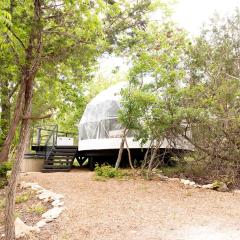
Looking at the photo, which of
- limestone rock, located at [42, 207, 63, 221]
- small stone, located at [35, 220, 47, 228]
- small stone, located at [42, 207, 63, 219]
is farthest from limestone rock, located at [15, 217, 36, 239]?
small stone, located at [42, 207, 63, 219]

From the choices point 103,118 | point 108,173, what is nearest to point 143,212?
point 108,173

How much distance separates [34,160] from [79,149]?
2.16 m

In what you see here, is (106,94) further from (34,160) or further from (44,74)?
(44,74)

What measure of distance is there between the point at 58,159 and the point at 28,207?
7892 millimetres

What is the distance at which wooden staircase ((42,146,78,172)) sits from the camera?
1515 centimetres

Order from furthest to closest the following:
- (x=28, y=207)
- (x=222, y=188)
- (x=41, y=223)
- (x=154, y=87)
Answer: (x=154, y=87) < (x=222, y=188) < (x=28, y=207) < (x=41, y=223)

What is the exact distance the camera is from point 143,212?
278 inches

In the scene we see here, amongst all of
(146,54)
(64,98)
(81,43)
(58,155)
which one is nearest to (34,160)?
(58,155)

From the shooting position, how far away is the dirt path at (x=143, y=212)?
18.6 ft

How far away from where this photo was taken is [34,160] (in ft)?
53.4

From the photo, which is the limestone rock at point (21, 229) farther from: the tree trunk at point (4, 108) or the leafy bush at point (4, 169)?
the leafy bush at point (4, 169)

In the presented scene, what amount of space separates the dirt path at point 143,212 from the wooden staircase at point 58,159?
15.3 feet

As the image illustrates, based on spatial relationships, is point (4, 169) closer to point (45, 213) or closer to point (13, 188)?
point (45, 213)

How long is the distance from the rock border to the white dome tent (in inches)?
182
